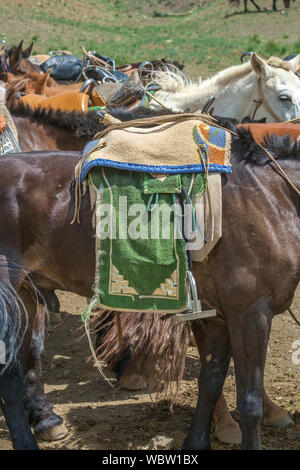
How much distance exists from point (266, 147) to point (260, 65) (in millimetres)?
2809

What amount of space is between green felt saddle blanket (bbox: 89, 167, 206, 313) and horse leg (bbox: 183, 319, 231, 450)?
466mm

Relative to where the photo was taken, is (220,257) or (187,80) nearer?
(220,257)

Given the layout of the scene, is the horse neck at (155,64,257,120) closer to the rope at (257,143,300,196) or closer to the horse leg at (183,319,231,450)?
the rope at (257,143,300,196)

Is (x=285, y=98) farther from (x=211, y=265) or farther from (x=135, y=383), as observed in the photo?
(x=211, y=265)

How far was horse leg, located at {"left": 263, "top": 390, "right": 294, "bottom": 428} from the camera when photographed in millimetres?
3293

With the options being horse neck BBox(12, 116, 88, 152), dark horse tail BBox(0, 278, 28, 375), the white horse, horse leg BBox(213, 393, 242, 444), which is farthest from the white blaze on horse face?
dark horse tail BBox(0, 278, 28, 375)

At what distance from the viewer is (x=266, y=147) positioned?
2756 millimetres

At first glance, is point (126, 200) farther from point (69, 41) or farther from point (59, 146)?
point (69, 41)

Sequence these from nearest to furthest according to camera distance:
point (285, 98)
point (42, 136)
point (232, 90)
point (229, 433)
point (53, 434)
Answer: point (229, 433), point (53, 434), point (42, 136), point (285, 98), point (232, 90)

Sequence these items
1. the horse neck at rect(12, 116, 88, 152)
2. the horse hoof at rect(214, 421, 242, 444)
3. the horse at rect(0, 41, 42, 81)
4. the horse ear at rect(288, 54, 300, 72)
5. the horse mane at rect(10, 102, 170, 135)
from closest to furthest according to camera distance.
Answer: the horse hoof at rect(214, 421, 242, 444), the horse mane at rect(10, 102, 170, 135), the horse neck at rect(12, 116, 88, 152), the horse ear at rect(288, 54, 300, 72), the horse at rect(0, 41, 42, 81)

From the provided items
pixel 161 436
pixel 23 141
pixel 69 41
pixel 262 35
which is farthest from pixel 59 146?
pixel 262 35

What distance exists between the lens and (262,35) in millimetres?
28359

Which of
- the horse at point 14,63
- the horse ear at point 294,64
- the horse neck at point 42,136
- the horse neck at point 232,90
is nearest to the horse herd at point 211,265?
the horse neck at point 42,136

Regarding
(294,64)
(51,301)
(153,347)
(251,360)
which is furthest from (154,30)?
(251,360)
